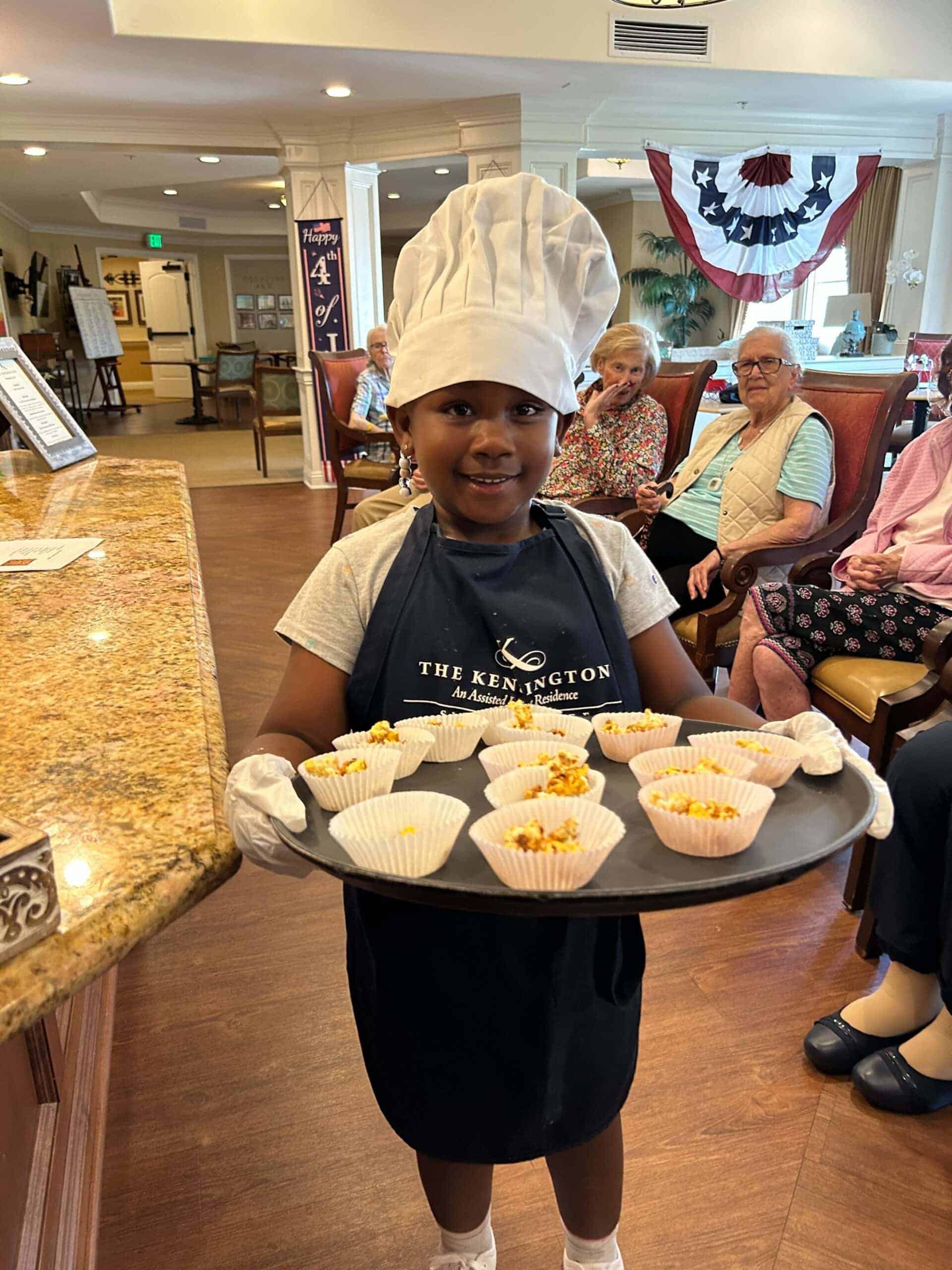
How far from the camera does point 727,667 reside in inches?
105

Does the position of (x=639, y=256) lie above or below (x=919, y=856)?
above

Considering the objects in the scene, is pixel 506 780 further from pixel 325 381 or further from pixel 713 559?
pixel 325 381

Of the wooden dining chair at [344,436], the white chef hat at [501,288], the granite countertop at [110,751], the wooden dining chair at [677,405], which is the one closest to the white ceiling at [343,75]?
the wooden dining chair at [344,436]

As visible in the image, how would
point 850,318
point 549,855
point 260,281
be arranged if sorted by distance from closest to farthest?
point 549,855
point 850,318
point 260,281

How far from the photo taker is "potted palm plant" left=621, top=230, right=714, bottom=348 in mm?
10805

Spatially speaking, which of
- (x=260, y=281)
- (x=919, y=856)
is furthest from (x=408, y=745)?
(x=260, y=281)

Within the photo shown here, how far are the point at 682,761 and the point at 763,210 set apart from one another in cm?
703

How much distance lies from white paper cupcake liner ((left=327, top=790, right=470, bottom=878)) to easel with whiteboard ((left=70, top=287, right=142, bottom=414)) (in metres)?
14.5

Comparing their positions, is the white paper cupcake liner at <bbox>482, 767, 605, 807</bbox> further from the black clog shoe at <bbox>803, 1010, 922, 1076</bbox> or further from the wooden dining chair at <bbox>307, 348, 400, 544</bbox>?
the wooden dining chair at <bbox>307, 348, 400, 544</bbox>

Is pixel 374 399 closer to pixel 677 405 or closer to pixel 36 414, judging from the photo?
pixel 677 405

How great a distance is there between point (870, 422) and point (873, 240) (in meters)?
7.68

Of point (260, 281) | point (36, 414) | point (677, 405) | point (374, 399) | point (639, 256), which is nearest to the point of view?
point (36, 414)

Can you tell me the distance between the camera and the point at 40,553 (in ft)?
5.33

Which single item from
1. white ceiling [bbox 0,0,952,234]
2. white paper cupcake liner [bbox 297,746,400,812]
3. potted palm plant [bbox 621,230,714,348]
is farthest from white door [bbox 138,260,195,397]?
white paper cupcake liner [bbox 297,746,400,812]
